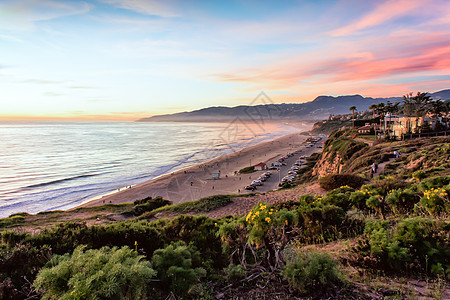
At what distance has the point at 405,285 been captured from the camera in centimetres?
396

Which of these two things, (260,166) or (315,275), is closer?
(315,275)

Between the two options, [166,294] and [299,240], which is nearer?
[166,294]

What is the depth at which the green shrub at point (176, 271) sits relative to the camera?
12.6 ft

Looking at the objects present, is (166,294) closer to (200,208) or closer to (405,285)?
(405,285)

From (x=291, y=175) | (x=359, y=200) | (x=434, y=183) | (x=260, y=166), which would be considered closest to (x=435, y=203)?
(x=359, y=200)

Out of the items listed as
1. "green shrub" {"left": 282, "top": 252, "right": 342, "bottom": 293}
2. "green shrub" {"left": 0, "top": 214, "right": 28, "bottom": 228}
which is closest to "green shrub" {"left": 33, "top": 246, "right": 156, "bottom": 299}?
"green shrub" {"left": 282, "top": 252, "right": 342, "bottom": 293}

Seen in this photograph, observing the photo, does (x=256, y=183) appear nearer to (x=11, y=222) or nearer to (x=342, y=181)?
(x=342, y=181)

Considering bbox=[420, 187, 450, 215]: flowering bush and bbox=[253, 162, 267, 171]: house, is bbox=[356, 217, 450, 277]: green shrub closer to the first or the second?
bbox=[420, 187, 450, 215]: flowering bush

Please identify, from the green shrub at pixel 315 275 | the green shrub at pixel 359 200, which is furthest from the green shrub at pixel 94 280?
the green shrub at pixel 359 200

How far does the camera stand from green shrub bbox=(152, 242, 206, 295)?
3.85 m

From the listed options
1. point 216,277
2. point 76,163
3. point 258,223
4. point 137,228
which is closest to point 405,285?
point 258,223

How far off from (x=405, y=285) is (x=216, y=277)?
3282 millimetres

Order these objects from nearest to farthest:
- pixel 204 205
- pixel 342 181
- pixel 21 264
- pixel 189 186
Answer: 1. pixel 21 264
2. pixel 342 181
3. pixel 204 205
4. pixel 189 186

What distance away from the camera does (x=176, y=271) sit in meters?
3.96
